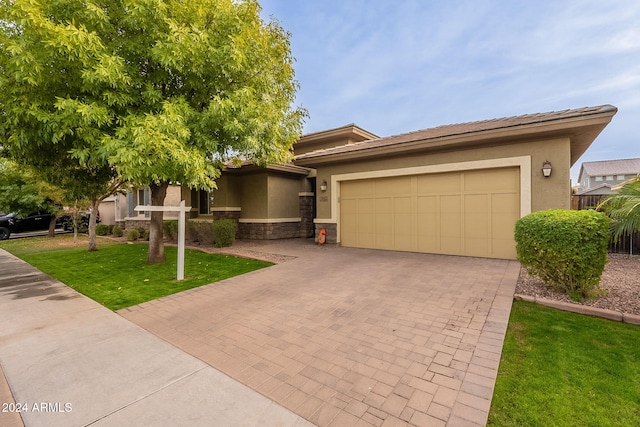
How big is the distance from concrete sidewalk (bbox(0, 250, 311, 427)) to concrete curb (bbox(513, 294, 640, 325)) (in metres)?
4.31

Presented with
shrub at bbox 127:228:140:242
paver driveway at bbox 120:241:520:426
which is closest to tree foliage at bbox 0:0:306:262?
paver driveway at bbox 120:241:520:426

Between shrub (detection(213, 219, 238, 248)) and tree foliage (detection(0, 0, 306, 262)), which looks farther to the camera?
shrub (detection(213, 219, 238, 248))

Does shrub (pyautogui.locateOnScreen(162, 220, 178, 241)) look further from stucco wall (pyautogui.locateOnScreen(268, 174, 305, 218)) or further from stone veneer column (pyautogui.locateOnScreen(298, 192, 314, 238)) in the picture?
stone veneer column (pyautogui.locateOnScreen(298, 192, 314, 238))

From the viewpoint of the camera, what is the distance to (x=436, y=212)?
878 cm

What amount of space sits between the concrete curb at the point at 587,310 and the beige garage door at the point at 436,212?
3.45 m

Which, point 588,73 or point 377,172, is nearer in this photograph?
point 377,172

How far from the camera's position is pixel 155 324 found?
163 inches

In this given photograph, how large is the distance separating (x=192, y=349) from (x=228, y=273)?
12.1 feet

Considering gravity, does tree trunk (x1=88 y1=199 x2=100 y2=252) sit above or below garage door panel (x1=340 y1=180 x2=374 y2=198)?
below

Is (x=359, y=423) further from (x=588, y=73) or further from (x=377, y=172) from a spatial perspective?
(x=588, y=73)

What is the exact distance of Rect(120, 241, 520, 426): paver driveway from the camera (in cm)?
242

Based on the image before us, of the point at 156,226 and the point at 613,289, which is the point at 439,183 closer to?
the point at 613,289

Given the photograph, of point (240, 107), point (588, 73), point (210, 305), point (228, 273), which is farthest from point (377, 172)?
point (588, 73)

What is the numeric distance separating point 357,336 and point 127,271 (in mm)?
6750
